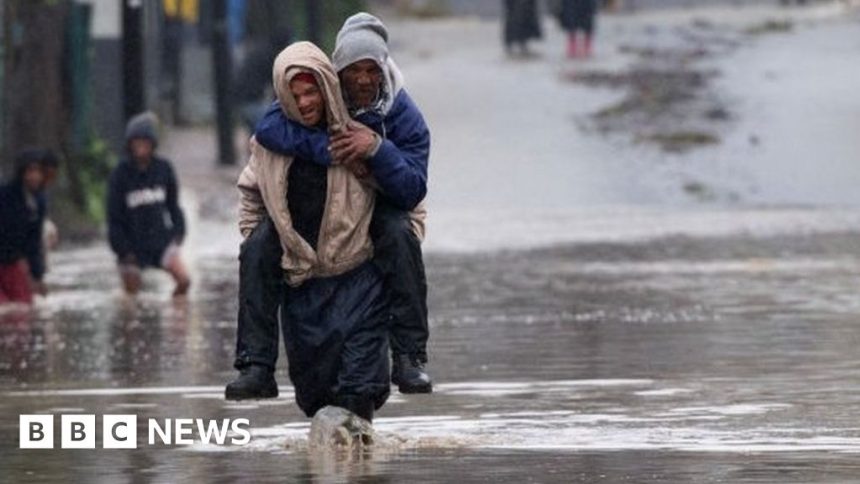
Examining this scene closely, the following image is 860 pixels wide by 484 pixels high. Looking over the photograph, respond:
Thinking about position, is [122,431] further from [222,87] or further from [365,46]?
[222,87]

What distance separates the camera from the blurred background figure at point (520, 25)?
150 feet

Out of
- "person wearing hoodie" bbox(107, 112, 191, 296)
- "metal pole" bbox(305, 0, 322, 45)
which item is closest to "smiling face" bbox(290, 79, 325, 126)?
"person wearing hoodie" bbox(107, 112, 191, 296)

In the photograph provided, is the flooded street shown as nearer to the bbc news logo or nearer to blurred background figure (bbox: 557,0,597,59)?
the bbc news logo

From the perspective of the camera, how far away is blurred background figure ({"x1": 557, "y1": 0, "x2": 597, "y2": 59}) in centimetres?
4516

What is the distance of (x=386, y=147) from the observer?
36.1ft

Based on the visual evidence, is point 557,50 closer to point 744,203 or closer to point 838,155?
point 838,155

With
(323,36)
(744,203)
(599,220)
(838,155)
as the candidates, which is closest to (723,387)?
(599,220)

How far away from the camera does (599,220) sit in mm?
30406

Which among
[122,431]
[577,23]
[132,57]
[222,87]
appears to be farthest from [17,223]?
[577,23]

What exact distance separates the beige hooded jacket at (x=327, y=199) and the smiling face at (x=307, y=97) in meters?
0.02

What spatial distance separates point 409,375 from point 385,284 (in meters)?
0.35

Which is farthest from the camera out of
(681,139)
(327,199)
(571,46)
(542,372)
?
(571,46)

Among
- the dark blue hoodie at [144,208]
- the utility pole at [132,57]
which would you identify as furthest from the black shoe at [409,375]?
the utility pole at [132,57]

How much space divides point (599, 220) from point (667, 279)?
7.84 m
